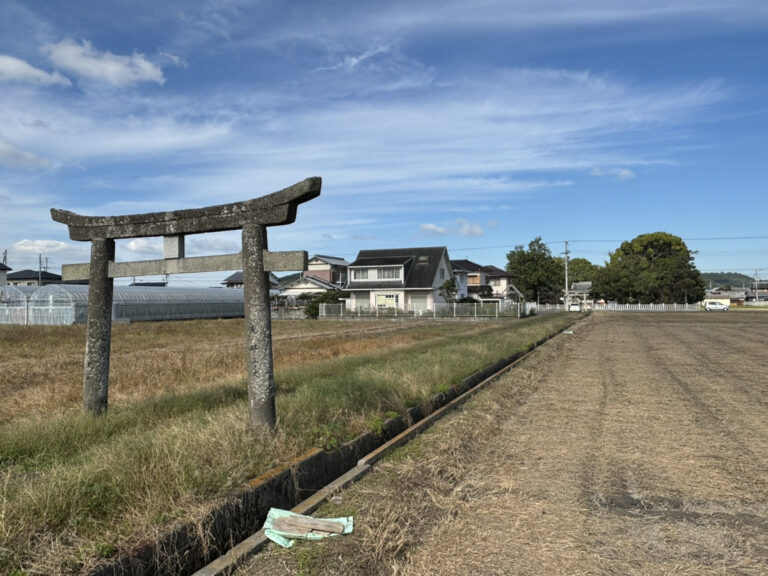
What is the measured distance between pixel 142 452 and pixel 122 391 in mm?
5169

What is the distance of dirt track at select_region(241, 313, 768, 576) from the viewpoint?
358 cm

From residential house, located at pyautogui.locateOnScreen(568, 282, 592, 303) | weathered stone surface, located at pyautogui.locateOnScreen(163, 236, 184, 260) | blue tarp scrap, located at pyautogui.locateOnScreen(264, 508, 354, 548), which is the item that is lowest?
blue tarp scrap, located at pyautogui.locateOnScreen(264, 508, 354, 548)

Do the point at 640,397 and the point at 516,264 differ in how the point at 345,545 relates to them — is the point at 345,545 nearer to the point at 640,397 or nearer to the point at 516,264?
the point at 640,397

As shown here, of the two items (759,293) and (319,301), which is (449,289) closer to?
(319,301)

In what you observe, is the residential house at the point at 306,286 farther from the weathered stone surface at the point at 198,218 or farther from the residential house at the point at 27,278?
the weathered stone surface at the point at 198,218

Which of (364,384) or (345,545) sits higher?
(364,384)

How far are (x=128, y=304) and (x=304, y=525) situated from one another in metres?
35.7

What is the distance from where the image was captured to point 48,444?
5.13 meters

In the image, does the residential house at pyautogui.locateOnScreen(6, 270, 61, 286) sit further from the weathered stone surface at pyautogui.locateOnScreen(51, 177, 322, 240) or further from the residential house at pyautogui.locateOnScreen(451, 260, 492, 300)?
the weathered stone surface at pyautogui.locateOnScreen(51, 177, 322, 240)

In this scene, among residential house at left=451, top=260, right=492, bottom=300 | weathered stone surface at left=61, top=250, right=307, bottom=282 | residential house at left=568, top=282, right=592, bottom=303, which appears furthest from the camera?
residential house at left=568, top=282, right=592, bottom=303

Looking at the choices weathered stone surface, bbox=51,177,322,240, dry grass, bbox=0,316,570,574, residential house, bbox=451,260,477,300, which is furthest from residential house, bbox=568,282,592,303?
weathered stone surface, bbox=51,177,322,240

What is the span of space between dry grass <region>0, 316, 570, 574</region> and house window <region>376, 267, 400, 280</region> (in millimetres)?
35825

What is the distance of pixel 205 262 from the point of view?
6.11 metres

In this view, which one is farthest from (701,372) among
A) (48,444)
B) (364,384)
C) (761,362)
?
(48,444)
